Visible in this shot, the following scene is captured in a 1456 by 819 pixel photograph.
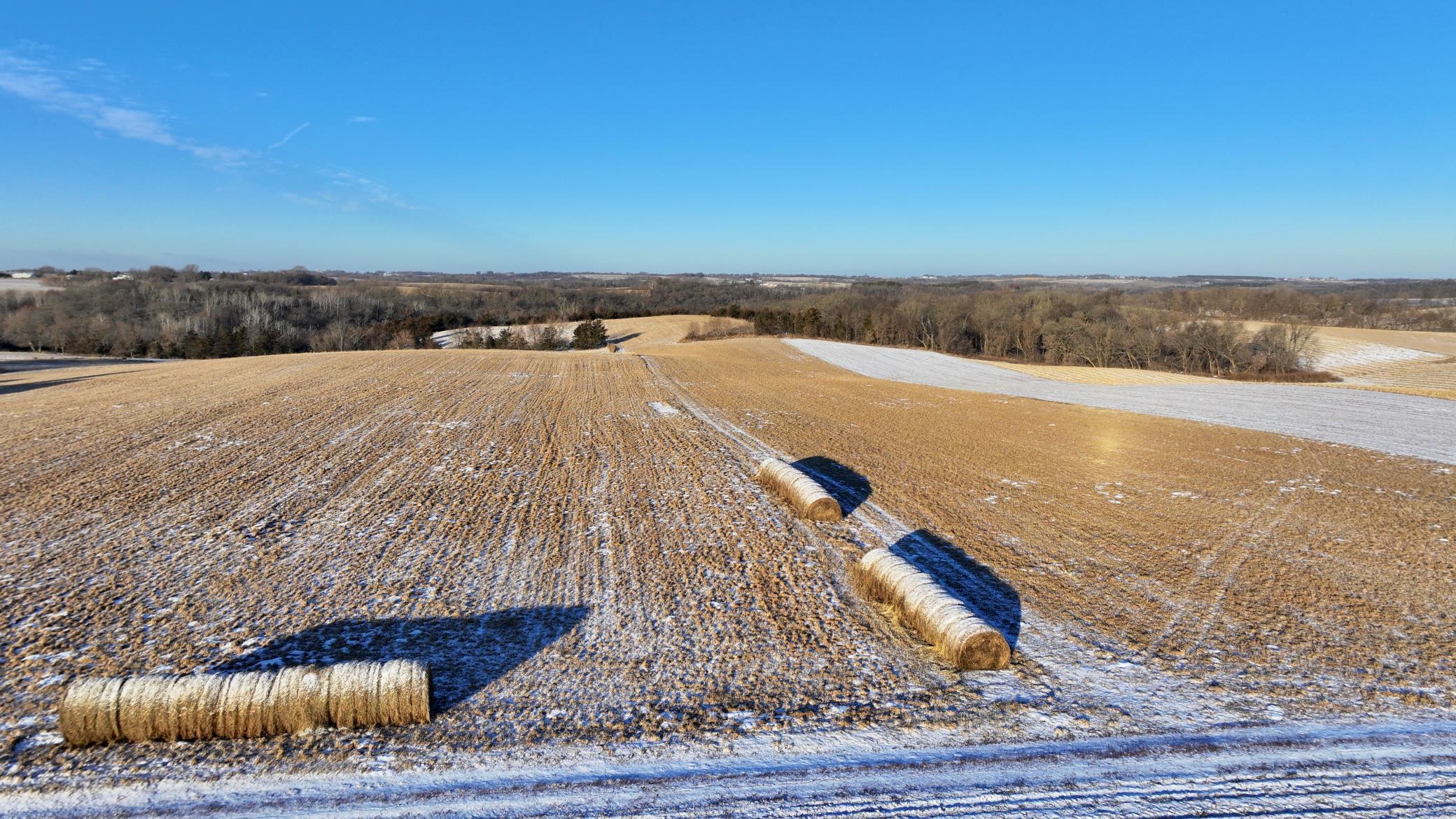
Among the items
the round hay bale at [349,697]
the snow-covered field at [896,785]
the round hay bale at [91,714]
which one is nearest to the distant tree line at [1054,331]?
the snow-covered field at [896,785]

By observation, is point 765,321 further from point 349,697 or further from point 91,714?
point 91,714

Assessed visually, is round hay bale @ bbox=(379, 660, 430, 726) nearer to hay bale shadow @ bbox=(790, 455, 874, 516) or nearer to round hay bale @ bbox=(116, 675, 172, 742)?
round hay bale @ bbox=(116, 675, 172, 742)

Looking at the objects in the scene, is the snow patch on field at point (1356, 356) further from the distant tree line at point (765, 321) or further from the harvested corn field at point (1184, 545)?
the harvested corn field at point (1184, 545)

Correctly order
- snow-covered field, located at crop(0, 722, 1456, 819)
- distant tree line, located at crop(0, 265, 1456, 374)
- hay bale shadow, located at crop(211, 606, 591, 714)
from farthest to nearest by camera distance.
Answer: distant tree line, located at crop(0, 265, 1456, 374) → hay bale shadow, located at crop(211, 606, 591, 714) → snow-covered field, located at crop(0, 722, 1456, 819)

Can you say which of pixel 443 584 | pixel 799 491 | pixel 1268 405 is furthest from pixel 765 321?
pixel 443 584

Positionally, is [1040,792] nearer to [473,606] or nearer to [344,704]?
[344,704]

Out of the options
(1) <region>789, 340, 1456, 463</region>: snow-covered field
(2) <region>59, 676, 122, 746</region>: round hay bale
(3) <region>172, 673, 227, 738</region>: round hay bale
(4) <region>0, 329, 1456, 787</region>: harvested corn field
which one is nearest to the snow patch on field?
(1) <region>789, 340, 1456, 463</region>: snow-covered field
